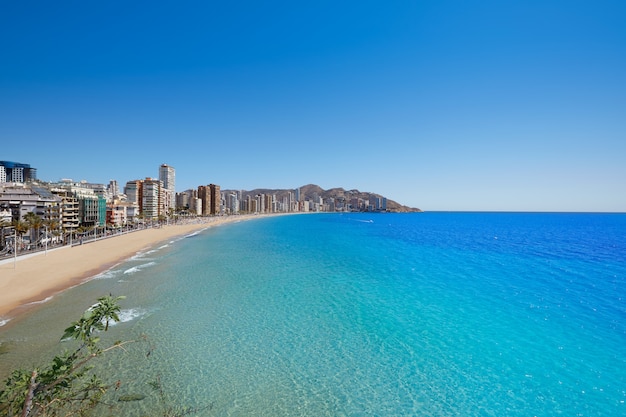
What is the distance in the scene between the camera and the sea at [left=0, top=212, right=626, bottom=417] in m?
10.3

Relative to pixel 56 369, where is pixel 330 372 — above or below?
below

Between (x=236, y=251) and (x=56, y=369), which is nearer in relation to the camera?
(x=56, y=369)

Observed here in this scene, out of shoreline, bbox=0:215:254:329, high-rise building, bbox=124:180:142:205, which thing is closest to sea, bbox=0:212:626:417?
shoreline, bbox=0:215:254:329

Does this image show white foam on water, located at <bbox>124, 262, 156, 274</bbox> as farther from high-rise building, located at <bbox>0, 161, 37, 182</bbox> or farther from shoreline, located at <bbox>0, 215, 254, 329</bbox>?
high-rise building, located at <bbox>0, 161, 37, 182</bbox>

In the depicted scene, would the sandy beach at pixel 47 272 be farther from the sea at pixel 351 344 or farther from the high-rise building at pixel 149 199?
the high-rise building at pixel 149 199

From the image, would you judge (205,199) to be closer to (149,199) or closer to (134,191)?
(134,191)

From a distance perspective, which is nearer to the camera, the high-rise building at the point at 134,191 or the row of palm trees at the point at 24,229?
the row of palm trees at the point at 24,229

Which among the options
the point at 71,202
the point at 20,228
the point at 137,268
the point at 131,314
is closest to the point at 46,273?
the point at 137,268

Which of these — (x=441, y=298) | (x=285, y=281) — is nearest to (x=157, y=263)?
(x=285, y=281)

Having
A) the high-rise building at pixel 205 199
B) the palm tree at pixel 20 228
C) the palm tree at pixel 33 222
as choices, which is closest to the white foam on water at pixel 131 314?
the palm tree at pixel 20 228

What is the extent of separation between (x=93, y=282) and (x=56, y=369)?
25134mm

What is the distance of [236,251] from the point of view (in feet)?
149

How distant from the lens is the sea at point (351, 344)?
10.3 m

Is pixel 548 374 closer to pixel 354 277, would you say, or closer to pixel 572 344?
pixel 572 344
